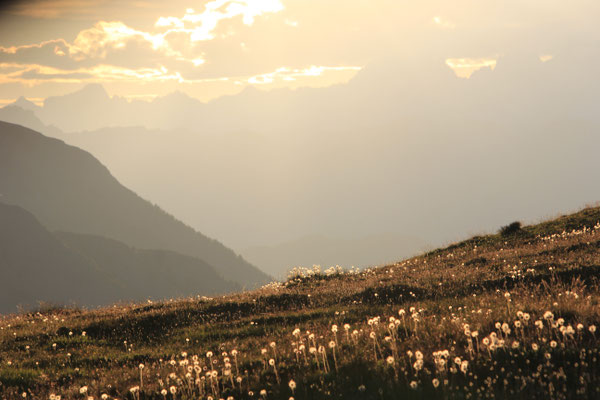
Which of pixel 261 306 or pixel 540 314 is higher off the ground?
pixel 540 314

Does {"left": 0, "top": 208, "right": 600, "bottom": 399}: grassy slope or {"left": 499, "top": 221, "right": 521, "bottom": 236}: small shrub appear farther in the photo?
{"left": 499, "top": 221, "right": 521, "bottom": 236}: small shrub

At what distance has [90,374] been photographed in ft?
37.9

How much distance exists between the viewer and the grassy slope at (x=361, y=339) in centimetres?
754

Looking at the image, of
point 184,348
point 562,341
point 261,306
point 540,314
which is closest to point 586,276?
point 540,314

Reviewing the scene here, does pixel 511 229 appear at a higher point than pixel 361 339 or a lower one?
lower

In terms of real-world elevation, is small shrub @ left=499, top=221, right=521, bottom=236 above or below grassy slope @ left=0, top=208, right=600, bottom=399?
below

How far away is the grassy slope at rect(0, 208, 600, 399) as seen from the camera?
24.7 feet

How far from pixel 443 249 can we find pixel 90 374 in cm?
2235

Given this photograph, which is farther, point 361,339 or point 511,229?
point 511,229

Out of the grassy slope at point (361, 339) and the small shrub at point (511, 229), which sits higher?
the grassy slope at point (361, 339)

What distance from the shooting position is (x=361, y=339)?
10516 mm

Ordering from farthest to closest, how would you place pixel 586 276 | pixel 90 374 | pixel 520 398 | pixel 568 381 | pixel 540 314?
pixel 586 276 < pixel 90 374 < pixel 540 314 < pixel 568 381 < pixel 520 398

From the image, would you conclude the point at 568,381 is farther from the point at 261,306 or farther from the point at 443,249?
the point at 443,249

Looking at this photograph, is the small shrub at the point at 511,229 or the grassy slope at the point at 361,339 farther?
the small shrub at the point at 511,229
